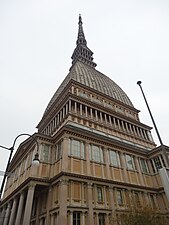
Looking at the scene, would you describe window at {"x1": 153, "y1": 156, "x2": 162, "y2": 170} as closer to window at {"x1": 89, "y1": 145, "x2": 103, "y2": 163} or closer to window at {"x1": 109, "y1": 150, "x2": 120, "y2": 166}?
window at {"x1": 109, "y1": 150, "x2": 120, "y2": 166}

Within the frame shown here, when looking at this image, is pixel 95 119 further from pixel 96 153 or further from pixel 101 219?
pixel 101 219

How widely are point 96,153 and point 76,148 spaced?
3386mm

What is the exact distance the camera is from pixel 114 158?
91.4 ft

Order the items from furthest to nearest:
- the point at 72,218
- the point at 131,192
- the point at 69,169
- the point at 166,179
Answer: the point at 131,192 < the point at 69,169 < the point at 72,218 < the point at 166,179

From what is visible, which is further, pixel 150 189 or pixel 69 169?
pixel 150 189

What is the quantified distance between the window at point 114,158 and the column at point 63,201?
8.92m

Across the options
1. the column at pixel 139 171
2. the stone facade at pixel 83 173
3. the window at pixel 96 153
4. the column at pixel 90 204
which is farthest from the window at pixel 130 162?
the column at pixel 90 204

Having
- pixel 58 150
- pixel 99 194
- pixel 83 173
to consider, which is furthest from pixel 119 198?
pixel 58 150

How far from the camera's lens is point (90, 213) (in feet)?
66.2

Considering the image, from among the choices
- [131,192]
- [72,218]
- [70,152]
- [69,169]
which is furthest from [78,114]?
Answer: [72,218]

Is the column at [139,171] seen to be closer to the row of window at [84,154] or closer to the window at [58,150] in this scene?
the row of window at [84,154]

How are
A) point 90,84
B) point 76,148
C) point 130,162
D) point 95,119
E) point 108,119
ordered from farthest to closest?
point 90,84 < point 108,119 < point 95,119 < point 130,162 < point 76,148

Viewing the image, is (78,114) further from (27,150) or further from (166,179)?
(166,179)

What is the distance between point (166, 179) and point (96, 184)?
13.1 metres
